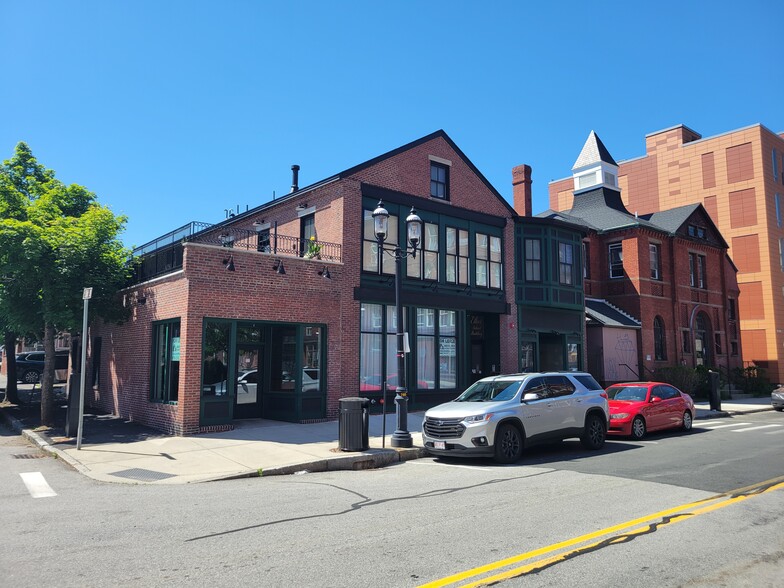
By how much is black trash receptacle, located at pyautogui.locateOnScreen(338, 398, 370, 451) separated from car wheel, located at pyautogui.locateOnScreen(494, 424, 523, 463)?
2712 mm

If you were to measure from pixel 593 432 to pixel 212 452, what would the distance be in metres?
7.98

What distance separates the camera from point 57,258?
14711 mm

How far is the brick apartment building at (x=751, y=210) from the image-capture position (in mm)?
39156

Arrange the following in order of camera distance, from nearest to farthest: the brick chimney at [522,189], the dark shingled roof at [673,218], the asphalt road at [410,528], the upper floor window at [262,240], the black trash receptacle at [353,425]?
the asphalt road at [410,528] → the black trash receptacle at [353,425] → the upper floor window at [262,240] → the brick chimney at [522,189] → the dark shingled roof at [673,218]

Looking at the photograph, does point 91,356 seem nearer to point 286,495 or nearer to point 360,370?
point 360,370

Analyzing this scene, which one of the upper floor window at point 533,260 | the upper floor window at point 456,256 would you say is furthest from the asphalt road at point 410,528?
the upper floor window at point 533,260

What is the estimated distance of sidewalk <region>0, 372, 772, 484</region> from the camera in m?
10.2

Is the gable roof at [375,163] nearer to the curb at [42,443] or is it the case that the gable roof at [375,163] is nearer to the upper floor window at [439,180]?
the upper floor window at [439,180]

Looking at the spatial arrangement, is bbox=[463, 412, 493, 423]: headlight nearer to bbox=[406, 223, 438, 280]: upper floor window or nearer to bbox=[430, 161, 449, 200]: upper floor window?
bbox=[406, 223, 438, 280]: upper floor window

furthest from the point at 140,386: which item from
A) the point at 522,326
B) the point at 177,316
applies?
the point at 522,326

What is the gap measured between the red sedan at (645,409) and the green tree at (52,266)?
45.0 ft

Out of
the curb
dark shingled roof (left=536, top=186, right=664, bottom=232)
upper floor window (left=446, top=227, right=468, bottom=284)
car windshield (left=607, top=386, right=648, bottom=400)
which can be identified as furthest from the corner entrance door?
dark shingled roof (left=536, top=186, right=664, bottom=232)

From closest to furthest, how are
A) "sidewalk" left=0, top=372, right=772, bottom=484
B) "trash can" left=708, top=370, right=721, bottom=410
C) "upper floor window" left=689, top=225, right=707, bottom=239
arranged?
"sidewalk" left=0, top=372, right=772, bottom=484
"trash can" left=708, top=370, right=721, bottom=410
"upper floor window" left=689, top=225, right=707, bottom=239

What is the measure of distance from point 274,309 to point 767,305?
37.1 m
